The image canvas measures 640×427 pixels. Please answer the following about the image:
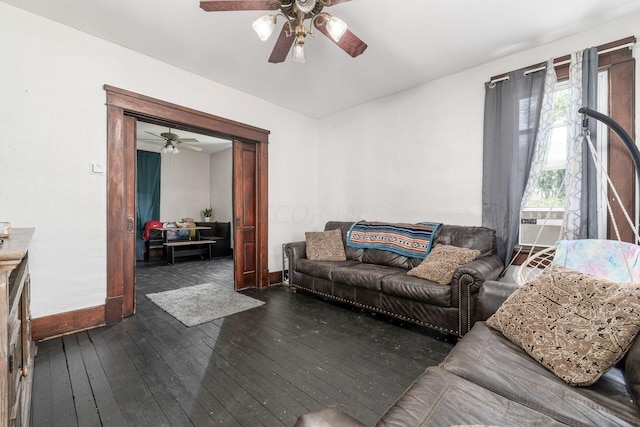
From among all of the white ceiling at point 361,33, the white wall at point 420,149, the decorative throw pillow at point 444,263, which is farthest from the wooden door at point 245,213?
the decorative throw pillow at point 444,263

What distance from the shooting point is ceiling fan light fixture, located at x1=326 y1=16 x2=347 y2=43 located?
72.0 inches

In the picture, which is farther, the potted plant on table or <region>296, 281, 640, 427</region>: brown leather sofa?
the potted plant on table

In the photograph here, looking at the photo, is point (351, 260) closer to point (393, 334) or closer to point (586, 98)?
point (393, 334)

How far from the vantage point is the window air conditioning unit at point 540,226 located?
2.56m

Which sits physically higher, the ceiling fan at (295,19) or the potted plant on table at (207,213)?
the ceiling fan at (295,19)

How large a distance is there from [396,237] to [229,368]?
7.46 ft

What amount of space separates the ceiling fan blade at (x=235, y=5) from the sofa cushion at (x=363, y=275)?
2424mm

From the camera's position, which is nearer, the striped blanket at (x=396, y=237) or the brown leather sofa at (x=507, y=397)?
the brown leather sofa at (x=507, y=397)

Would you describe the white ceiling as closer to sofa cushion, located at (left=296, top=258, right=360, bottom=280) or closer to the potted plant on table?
sofa cushion, located at (left=296, top=258, right=360, bottom=280)

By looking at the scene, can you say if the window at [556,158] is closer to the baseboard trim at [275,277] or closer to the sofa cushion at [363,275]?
the sofa cushion at [363,275]

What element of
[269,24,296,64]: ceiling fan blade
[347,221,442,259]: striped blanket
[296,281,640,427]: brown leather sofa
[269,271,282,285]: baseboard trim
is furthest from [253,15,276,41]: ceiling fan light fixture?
[269,271,282,285]: baseboard trim

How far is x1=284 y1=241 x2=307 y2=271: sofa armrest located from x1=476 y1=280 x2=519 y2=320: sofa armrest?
2346 millimetres

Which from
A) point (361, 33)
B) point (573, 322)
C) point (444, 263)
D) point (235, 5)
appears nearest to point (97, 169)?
point (235, 5)

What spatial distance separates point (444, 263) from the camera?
2561 millimetres
